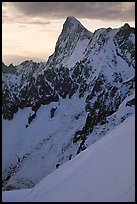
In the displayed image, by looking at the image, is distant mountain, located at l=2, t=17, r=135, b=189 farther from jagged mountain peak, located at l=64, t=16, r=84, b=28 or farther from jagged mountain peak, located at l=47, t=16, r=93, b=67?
jagged mountain peak, located at l=64, t=16, r=84, b=28

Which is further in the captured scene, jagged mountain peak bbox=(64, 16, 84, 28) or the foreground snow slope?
jagged mountain peak bbox=(64, 16, 84, 28)

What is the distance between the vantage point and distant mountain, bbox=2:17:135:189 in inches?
3022

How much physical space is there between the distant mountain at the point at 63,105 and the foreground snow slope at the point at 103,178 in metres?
49.0

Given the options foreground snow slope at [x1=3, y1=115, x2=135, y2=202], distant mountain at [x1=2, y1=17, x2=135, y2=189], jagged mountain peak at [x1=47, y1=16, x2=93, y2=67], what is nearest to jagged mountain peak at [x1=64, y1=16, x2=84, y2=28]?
jagged mountain peak at [x1=47, y1=16, x2=93, y2=67]

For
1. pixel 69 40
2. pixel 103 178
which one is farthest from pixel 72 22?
pixel 103 178

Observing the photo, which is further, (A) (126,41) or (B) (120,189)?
(A) (126,41)

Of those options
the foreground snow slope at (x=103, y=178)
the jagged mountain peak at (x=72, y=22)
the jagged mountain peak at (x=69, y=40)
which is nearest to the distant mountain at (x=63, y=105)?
the jagged mountain peak at (x=69, y=40)

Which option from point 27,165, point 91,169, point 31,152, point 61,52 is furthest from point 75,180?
point 61,52

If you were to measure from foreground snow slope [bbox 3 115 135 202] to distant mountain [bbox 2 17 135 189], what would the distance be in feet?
161

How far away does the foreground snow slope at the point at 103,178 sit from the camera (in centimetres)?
1120

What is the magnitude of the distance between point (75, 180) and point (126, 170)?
2.74 metres

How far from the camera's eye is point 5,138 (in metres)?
94.3

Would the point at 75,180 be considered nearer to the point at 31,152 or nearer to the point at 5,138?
the point at 31,152

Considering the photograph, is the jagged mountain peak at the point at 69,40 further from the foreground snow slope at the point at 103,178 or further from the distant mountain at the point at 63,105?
the foreground snow slope at the point at 103,178
